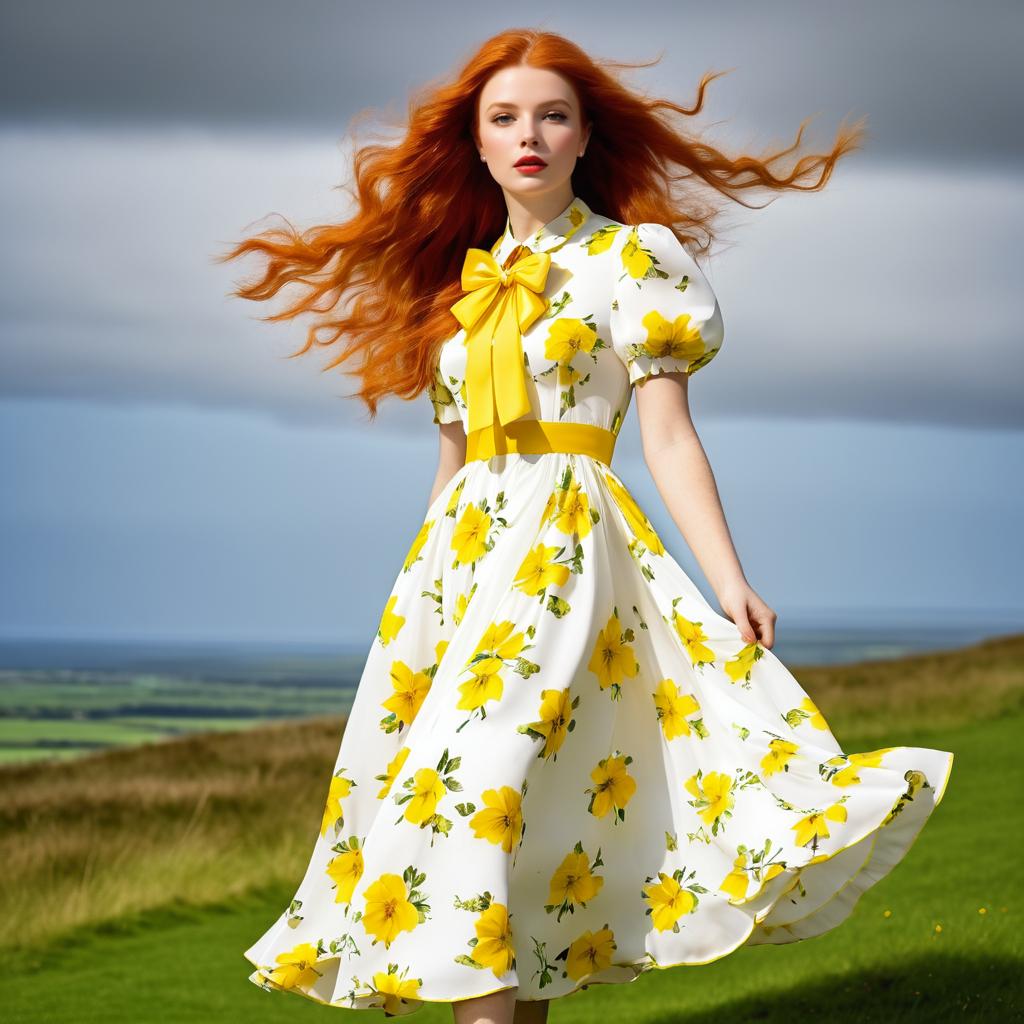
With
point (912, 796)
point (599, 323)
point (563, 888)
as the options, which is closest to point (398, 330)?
point (599, 323)

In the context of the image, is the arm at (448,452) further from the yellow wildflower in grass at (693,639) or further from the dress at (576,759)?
the yellow wildflower in grass at (693,639)

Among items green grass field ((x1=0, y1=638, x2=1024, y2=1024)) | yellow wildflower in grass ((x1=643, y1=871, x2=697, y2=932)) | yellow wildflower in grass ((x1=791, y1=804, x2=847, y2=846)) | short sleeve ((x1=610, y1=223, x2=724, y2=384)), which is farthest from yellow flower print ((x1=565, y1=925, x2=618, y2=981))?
green grass field ((x1=0, y1=638, x2=1024, y2=1024))

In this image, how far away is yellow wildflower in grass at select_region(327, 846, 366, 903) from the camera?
11.1ft

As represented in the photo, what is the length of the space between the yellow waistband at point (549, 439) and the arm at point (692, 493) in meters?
0.12

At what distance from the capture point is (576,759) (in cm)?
312

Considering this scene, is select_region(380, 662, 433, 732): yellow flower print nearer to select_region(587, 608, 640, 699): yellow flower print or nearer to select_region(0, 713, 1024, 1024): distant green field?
select_region(587, 608, 640, 699): yellow flower print

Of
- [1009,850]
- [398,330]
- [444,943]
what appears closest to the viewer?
[444,943]

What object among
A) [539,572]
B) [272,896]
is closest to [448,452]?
[539,572]

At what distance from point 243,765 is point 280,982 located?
24.5 ft

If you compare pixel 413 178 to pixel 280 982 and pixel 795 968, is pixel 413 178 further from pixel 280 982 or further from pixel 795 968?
pixel 795 968

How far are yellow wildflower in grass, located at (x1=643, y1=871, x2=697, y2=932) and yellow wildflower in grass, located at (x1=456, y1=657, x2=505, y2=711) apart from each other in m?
0.54

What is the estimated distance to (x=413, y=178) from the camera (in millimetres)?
4016

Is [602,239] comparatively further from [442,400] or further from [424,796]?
[424,796]

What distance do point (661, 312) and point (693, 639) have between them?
0.76 meters
